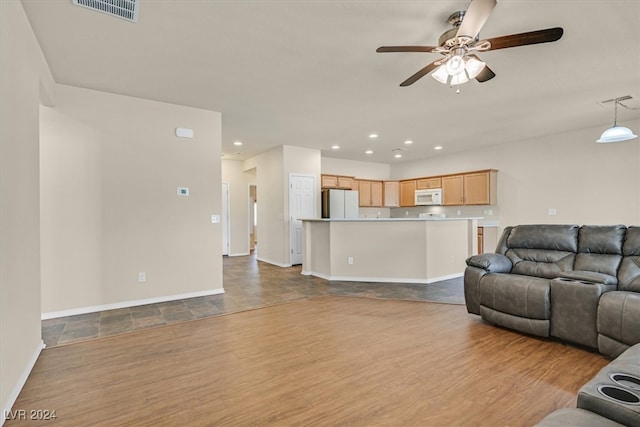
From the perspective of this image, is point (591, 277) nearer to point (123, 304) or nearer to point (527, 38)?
point (527, 38)

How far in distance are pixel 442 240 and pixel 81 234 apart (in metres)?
5.37

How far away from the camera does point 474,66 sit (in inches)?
101

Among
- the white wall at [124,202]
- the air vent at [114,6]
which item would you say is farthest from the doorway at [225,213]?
the air vent at [114,6]

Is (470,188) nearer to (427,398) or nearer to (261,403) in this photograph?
(427,398)

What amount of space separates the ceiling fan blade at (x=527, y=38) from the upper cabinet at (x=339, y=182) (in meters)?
5.70

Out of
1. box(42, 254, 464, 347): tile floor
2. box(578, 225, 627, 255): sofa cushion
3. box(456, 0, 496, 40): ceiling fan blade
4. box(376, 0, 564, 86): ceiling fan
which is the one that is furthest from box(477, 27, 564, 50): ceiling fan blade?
box(42, 254, 464, 347): tile floor

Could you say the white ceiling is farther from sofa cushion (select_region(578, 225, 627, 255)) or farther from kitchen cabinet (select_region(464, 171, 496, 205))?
kitchen cabinet (select_region(464, 171, 496, 205))

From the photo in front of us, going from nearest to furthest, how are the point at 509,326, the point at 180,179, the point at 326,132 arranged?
the point at 509,326
the point at 180,179
the point at 326,132

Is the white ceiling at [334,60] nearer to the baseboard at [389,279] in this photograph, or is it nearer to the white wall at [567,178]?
the white wall at [567,178]

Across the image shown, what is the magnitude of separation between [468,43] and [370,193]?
21.8 ft

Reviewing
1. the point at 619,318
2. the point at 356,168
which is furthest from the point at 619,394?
the point at 356,168

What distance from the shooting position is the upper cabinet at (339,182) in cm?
792

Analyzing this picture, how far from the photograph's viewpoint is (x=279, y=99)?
4.08 m

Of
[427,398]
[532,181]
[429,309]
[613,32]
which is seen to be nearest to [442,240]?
[429,309]
